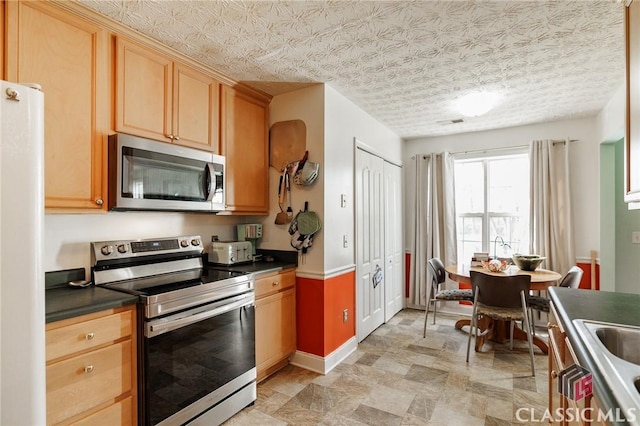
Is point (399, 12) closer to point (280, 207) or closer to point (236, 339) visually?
point (280, 207)

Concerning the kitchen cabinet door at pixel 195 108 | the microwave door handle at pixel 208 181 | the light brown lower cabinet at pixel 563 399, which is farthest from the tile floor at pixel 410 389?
the kitchen cabinet door at pixel 195 108

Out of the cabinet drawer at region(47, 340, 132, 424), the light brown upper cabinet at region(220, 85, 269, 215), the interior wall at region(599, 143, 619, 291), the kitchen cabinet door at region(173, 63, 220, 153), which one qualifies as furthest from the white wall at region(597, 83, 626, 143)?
the cabinet drawer at region(47, 340, 132, 424)

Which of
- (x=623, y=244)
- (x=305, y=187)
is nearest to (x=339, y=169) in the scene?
(x=305, y=187)

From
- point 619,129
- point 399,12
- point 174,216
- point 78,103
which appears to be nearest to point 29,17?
point 78,103

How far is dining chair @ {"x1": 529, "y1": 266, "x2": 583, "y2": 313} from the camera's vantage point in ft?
9.32

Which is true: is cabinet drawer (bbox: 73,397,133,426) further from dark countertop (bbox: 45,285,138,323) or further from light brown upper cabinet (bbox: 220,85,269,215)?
light brown upper cabinet (bbox: 220,85,269,215)

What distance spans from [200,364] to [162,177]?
1.17 metres

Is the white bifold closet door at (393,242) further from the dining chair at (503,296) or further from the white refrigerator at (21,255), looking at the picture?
the white refrigerator at (21,255)

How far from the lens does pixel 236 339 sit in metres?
2.12

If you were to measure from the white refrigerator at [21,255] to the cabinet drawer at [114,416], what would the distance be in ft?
1.56

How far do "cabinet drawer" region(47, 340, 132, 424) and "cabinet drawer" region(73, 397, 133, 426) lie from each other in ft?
0.15

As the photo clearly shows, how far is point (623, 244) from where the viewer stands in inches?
134

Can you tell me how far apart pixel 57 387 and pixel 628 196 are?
8.52 ft

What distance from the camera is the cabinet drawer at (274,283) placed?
2436 mm
